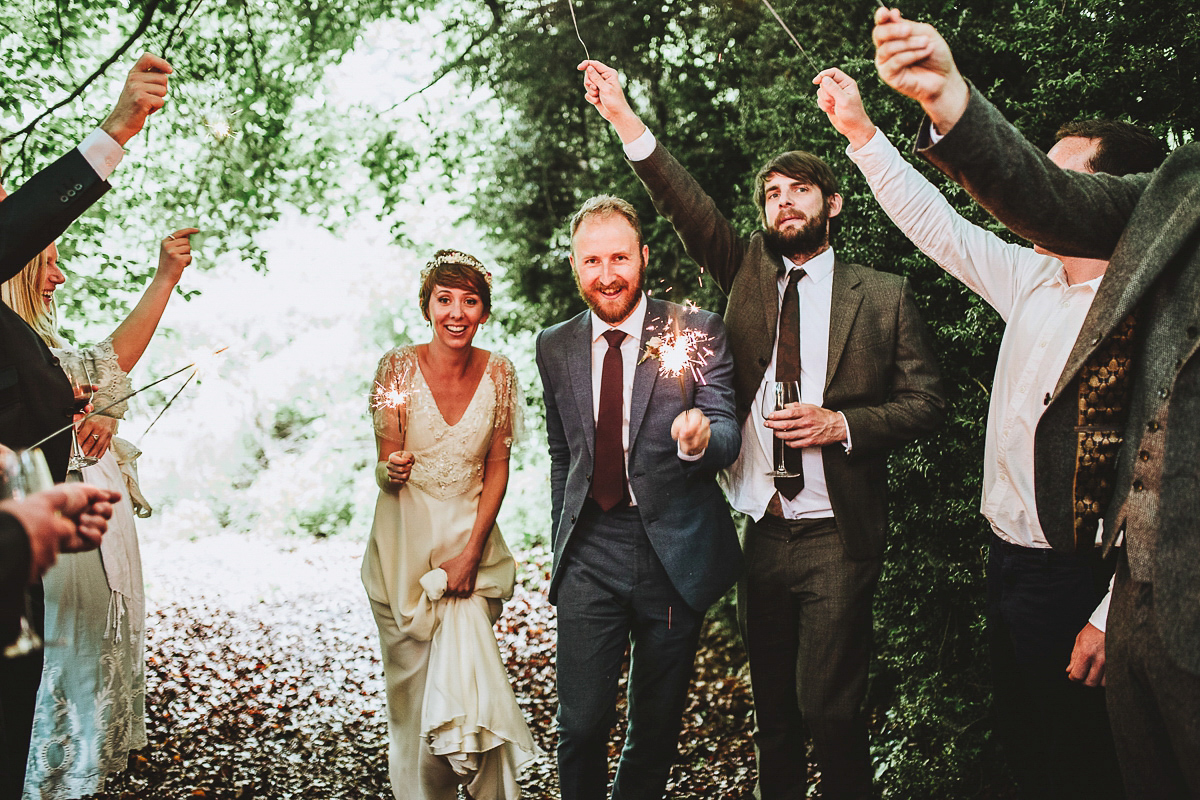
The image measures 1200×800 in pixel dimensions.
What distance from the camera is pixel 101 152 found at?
2.48m

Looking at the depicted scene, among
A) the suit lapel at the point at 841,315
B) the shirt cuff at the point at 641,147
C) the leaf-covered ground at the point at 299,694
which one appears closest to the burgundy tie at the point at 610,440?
the shirt cuff at the point at 641,147

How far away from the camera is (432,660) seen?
3.52 metres

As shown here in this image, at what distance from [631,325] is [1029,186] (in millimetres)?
1685

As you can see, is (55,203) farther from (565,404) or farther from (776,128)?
(776,128)

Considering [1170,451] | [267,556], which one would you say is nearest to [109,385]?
[1170,451]

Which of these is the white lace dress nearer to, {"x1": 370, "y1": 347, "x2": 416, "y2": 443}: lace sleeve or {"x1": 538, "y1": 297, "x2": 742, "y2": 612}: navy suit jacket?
{"x1": 370, "y1": 347, "x2": 416, "y2": 443}: lace sleeve

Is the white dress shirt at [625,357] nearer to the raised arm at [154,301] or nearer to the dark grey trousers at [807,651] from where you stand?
the dark grey trousers at [807,651]

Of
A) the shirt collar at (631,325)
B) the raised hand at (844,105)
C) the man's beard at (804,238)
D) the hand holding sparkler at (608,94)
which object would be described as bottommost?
the shirt collar at (631,325)

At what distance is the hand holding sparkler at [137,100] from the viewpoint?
258 centimetres

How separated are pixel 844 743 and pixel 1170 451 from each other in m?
1.83

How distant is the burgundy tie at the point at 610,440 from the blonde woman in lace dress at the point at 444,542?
27.1 inches

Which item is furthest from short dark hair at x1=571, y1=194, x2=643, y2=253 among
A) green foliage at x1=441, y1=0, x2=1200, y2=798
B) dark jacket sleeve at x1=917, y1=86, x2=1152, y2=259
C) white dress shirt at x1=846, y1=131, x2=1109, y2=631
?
dark jacket sleeve at x1=917, y1=86, x2=1152, y2=259

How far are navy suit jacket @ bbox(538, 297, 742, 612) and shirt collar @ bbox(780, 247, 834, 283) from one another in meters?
0.37

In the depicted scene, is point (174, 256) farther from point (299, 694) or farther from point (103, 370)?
point (299, 694)
